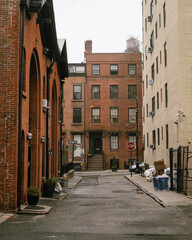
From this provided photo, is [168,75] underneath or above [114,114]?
above

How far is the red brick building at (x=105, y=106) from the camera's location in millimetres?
47906

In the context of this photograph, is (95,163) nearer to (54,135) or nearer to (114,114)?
(114,114)

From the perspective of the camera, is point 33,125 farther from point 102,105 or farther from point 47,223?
point 102,105

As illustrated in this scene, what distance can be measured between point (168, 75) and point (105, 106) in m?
25.7

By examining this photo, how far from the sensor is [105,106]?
4853 centimetres

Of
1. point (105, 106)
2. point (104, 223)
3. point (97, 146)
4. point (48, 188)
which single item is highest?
point (105, 106)

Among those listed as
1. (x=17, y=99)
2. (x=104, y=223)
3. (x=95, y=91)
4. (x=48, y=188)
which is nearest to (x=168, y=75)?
(x=48, y=188)

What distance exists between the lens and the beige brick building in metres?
19.8

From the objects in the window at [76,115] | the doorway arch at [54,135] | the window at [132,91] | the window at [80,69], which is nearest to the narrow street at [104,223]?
the doorway arch at [54,135]

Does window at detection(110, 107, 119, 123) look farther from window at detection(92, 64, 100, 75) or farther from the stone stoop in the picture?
window at detection(92, 64, 100, 75)

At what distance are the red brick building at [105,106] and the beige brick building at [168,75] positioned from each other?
45.9 feet

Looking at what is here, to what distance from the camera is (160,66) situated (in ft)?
87.5

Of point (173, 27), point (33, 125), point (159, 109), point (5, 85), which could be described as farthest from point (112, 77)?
point (5, 85)

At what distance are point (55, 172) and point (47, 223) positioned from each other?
13.4 meters
